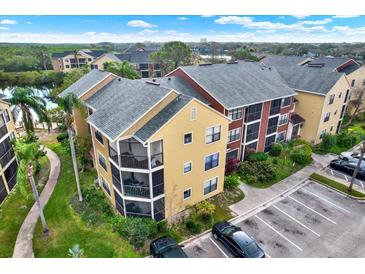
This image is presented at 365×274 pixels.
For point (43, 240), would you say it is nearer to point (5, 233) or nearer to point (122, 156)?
point (5, 233)

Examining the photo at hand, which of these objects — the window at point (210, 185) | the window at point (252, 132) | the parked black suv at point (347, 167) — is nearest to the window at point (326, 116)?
the parked black suv at point (347, 167)

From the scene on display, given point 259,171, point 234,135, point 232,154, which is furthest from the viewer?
point 232,154

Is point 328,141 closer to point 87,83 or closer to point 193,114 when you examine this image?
point 193,114

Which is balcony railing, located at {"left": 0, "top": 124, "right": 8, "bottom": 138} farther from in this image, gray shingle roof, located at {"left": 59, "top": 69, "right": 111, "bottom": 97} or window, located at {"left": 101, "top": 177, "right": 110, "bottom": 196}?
window, located at {"left": 101, "top": 177, "right": 110, "bottom": 196}

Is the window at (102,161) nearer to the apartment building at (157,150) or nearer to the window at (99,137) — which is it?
the apartment building at (157,150)

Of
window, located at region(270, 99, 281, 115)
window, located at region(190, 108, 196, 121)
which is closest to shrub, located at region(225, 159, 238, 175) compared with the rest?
window, located at region(270, 99, 281, 115)

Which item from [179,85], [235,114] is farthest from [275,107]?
[179,85]
